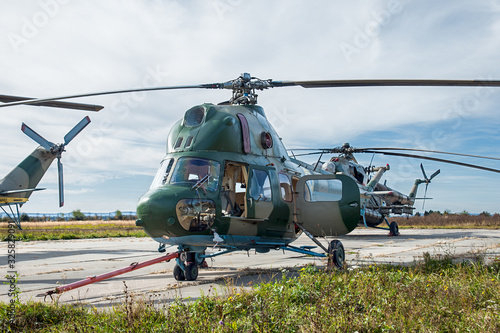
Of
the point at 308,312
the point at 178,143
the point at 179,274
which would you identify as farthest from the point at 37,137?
the point at 308,312

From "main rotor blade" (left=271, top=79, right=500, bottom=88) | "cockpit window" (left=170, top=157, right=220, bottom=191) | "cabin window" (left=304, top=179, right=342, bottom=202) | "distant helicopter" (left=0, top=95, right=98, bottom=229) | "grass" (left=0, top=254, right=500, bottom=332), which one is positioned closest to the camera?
"grass" (left=0, top=254, right=500, bottom=332)

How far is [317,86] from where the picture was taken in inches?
346

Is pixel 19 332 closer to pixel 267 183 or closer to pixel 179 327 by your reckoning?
pixel 179 327

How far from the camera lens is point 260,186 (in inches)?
349

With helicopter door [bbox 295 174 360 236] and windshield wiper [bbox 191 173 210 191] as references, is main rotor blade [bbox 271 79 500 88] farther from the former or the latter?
windshield wiper [bbox 191 173 210 191]

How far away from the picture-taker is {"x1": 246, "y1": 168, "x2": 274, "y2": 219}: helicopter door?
8.46m

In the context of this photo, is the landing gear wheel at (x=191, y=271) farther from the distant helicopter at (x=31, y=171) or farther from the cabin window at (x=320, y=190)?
the distant helicopter at (x=31, y=171)

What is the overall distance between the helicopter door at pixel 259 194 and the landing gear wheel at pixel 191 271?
1.49 metres

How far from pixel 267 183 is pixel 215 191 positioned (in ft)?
4.81

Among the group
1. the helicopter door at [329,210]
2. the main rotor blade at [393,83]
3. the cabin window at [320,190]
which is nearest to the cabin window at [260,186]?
the helicopter door at [329,210]

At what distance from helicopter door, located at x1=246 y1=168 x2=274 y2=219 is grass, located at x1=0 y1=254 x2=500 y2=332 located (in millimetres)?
2785

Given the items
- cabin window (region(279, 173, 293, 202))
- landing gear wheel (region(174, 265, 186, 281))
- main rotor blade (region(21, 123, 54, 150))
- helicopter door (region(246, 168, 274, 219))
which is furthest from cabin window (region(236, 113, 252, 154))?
main rotor blade (region(21, 123, 54, 150))

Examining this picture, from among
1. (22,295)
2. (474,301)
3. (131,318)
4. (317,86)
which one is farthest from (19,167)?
(474,301)

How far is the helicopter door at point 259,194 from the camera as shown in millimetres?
8461
